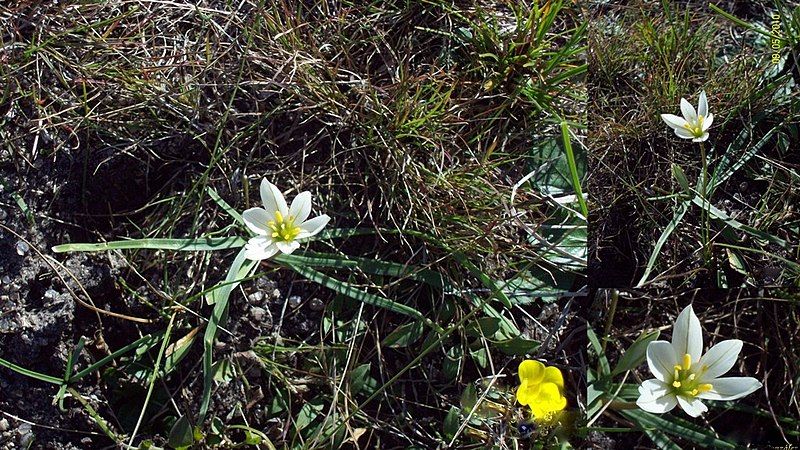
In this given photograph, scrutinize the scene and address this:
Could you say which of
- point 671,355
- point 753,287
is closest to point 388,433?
point 671,355

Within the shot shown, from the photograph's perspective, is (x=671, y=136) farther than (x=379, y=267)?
Yes

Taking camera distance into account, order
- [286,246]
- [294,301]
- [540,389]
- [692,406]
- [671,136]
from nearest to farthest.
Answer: [692,406] < [286,246] < [540,389] < [294,301] < [671,136]

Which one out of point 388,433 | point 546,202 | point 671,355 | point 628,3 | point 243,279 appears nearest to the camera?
point 671,355

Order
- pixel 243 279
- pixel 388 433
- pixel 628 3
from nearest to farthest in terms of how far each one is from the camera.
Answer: pixel 243 279 < pixel 388 433 < pixel 628 3

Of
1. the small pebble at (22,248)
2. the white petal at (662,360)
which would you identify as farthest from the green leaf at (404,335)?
the small pebble at (22,248)

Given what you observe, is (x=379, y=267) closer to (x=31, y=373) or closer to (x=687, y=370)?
(x=687, y=370)

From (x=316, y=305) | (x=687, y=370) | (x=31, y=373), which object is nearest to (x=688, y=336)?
(x=687, y=370)

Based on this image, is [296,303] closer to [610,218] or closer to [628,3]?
[610,218]
